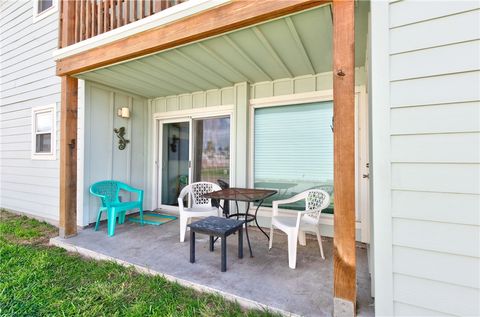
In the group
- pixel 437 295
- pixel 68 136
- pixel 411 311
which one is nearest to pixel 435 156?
pixel 437 295

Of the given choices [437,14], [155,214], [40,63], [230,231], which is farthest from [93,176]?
[437,14]

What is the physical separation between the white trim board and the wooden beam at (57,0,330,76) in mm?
37

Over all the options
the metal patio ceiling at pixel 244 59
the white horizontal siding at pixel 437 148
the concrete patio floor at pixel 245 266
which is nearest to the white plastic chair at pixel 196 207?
the concrete patio floor at pixel 245 266

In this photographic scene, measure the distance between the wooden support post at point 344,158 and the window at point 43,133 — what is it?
16.1 feet

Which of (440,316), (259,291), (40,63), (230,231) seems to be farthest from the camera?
(40,63)

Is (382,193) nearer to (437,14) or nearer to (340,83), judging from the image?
(340,83)

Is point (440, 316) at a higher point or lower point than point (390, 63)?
lower

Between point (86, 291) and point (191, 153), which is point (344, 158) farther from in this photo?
point (191, 153)

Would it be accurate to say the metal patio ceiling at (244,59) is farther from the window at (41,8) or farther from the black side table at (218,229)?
the window at (41,8)

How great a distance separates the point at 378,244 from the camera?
1.57m

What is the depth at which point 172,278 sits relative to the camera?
2.35 m

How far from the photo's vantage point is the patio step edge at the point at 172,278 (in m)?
1.89

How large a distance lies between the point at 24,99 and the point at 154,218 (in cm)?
375

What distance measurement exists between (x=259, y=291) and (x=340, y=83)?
6.03 ft
